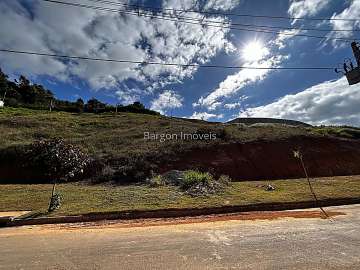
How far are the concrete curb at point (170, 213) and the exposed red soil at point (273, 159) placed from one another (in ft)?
30.0

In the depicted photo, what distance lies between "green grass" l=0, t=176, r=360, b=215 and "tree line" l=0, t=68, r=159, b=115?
52893 millimetres

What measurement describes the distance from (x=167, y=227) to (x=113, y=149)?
58.0 ft

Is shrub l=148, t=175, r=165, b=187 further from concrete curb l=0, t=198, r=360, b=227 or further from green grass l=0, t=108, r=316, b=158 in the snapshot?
green grass l=0, t=108, r=316, b=158

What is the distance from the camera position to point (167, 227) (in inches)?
439

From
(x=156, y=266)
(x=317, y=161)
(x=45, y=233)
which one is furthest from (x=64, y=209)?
(x=317, y=161)

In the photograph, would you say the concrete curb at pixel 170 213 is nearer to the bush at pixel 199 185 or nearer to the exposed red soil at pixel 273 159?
the bush at pixel 199 185

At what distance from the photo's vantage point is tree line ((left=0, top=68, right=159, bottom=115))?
71.6 m

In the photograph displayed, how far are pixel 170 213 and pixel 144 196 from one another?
310 cm

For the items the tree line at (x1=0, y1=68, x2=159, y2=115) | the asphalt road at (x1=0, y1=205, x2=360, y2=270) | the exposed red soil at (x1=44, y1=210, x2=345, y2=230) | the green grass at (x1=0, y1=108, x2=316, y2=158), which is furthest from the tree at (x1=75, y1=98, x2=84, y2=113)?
the asphalt road at (x1=0, y1=205, x2=360, y2=270)

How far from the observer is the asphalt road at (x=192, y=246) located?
6.80 meters

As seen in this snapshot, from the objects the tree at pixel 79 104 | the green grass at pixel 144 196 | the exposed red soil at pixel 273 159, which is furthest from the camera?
the tree at pixel 79 104

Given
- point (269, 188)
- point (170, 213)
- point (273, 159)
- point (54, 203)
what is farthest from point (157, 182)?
point (273, 159)

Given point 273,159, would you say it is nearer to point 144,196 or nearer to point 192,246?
point 144,196

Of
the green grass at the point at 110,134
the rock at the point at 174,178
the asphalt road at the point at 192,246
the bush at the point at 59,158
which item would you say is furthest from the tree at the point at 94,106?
the asphalt road at the point at 192,246
